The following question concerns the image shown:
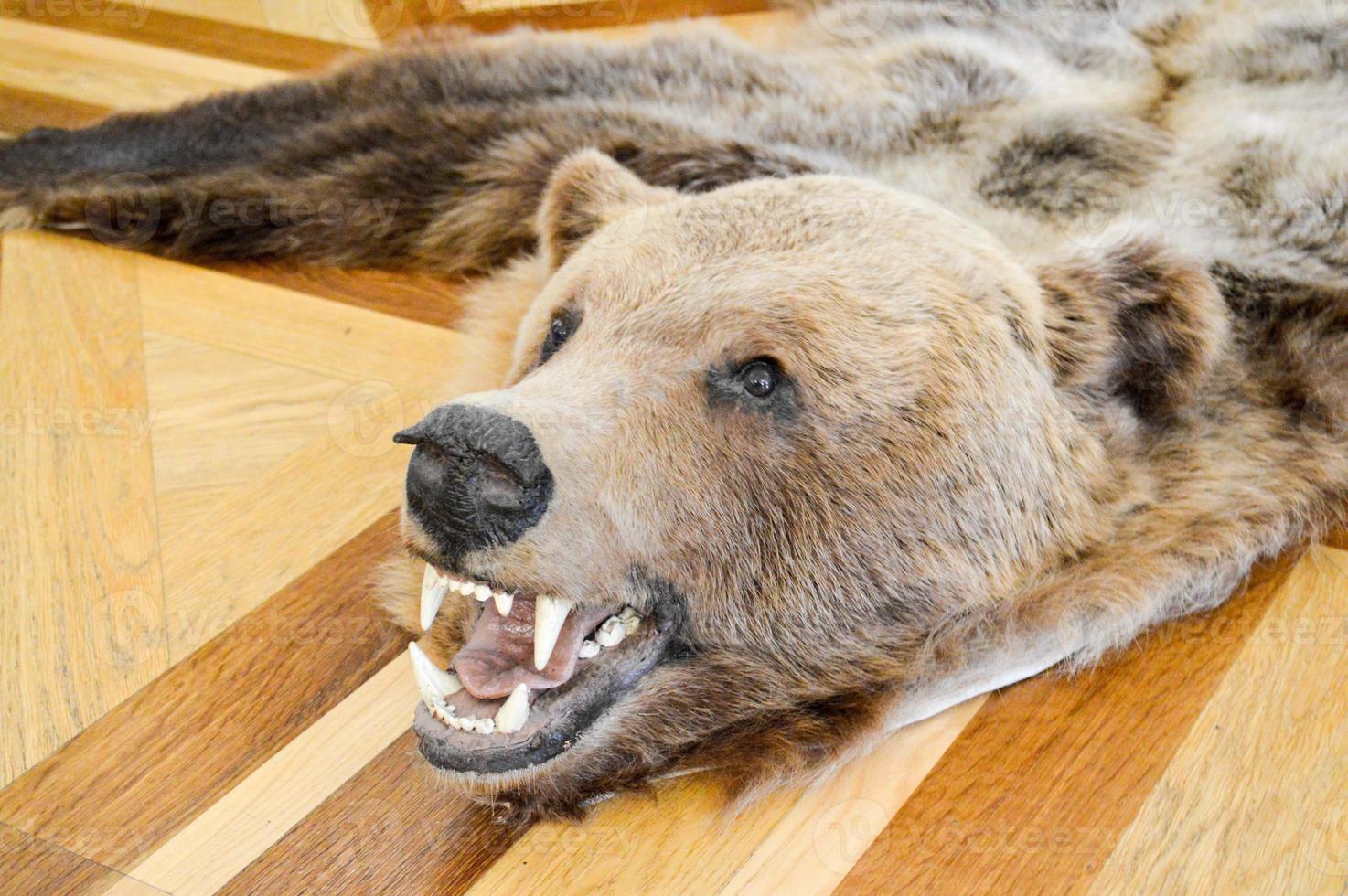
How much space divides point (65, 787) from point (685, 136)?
1.56 m

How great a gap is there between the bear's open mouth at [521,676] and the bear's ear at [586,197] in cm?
69

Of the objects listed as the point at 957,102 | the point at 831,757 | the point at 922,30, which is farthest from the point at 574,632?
the point at 922,30

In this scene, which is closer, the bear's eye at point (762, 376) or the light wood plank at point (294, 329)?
the bear's eye at point (762, 376)

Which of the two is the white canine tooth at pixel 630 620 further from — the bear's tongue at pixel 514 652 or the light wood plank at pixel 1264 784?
the light wood plank at pixel 1264 784

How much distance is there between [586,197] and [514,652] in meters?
0.79

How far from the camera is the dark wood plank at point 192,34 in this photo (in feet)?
13.5

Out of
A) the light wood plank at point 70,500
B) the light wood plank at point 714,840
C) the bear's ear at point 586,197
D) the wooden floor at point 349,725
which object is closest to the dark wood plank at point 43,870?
the wooden floor at point 349,725

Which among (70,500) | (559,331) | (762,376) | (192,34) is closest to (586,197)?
(559,331)

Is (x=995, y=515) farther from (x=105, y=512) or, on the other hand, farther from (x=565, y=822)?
(x=105, y=512)

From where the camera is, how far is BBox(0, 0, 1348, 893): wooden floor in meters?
1.62

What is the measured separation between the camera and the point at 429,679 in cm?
162

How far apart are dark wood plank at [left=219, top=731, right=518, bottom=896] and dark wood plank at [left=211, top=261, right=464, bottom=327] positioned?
4.26 feet

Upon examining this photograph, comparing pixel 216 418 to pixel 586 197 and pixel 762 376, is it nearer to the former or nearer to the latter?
pixel 586 197

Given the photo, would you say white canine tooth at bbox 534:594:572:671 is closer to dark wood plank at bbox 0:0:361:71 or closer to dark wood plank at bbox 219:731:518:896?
dark wood plank at bbox 219:731:518:896
